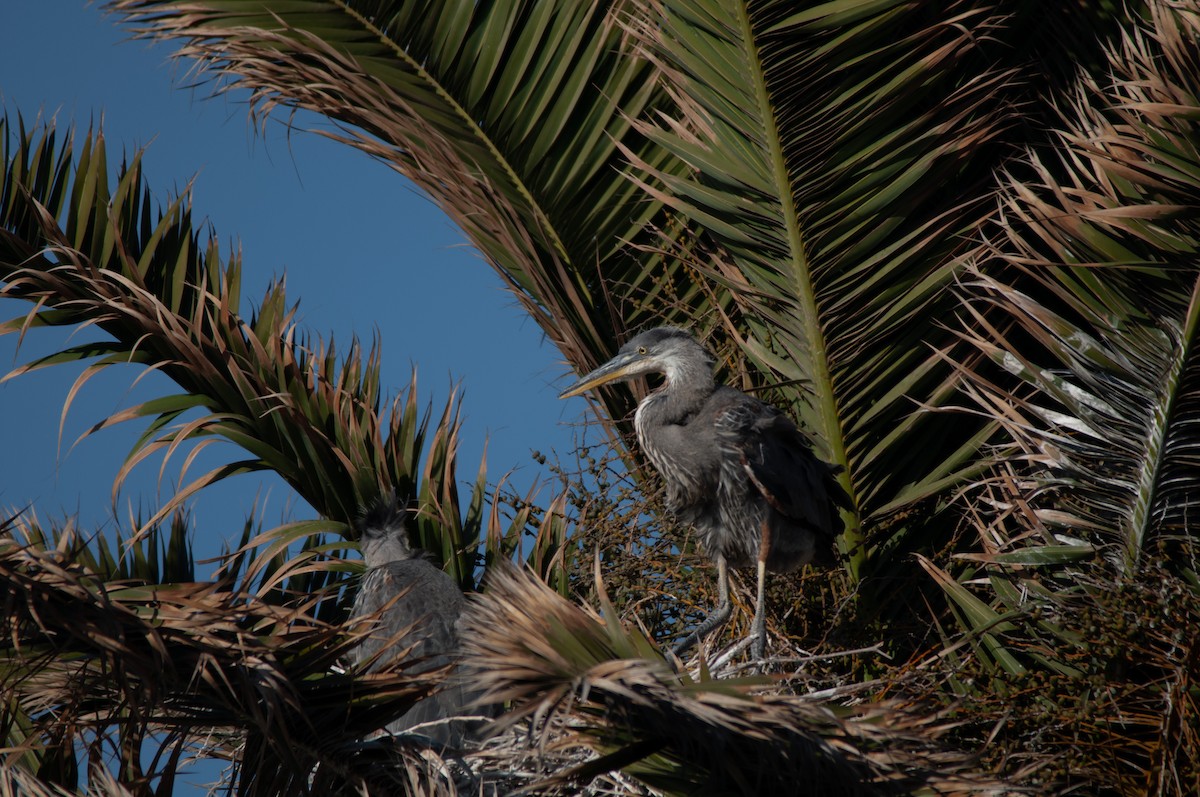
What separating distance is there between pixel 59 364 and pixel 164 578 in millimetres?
988

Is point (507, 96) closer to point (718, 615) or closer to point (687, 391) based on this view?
point (687, 391)

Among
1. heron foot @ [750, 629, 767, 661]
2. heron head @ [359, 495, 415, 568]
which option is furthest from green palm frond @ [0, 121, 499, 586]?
heron foot @ [750, 629, 767, 661]

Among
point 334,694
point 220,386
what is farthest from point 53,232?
point 334,694

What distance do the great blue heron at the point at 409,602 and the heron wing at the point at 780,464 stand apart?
1286 mm

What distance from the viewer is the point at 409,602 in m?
4.84

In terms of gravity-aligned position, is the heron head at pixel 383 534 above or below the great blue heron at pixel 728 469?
above

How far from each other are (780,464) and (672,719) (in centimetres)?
242

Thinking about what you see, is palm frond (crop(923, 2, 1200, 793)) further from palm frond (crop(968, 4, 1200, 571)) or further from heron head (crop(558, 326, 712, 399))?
heron head (crop(558, 326, 712, 399))

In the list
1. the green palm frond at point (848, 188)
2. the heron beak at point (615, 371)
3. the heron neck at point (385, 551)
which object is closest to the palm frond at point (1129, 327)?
the green palm frond at point (848, 188)

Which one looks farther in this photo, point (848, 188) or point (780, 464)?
point (848, 188)

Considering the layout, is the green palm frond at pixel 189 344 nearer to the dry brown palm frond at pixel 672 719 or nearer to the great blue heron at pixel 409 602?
the great blue heron at pixel 409 602

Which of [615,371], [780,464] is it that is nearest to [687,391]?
[615,371]

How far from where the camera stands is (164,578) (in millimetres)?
5121

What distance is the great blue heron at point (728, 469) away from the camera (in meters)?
4.96
